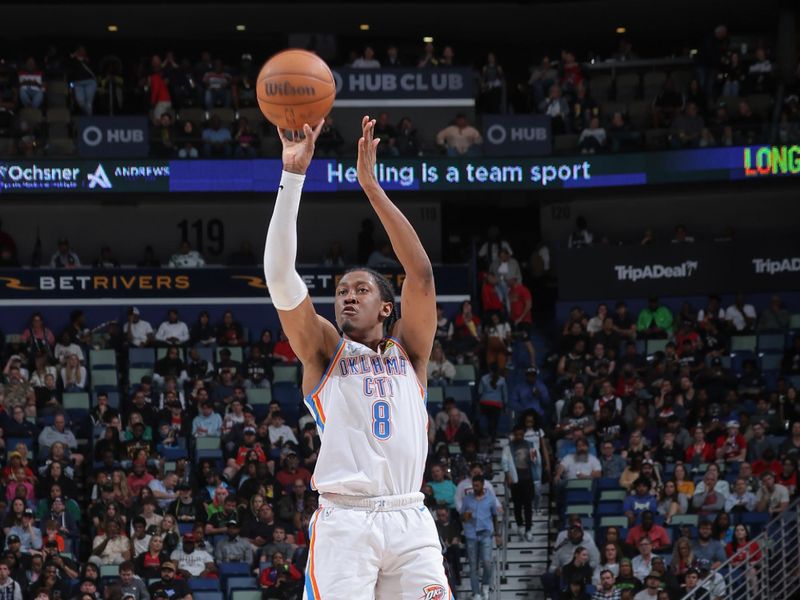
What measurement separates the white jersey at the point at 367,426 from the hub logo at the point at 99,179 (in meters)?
18.9

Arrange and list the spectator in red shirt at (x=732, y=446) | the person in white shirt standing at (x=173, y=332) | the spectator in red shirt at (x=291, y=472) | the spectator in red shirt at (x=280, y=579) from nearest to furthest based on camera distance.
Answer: the spectator in red shirt at (x=280, y=579)
the spectator in red shirt at (x=291, y=472)
the spectator in red shirt at (x=732, y=446)
the person in white shirt standing at (x=173, y=332)

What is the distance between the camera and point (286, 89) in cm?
673

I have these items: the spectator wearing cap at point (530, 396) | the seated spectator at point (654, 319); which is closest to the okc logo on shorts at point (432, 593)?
the spectator wearing cap at point (530, 396)

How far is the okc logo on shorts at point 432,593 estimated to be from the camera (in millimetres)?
6277

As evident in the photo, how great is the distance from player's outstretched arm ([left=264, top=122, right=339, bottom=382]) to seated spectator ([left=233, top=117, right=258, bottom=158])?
18217 mm

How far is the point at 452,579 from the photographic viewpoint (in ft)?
55.2

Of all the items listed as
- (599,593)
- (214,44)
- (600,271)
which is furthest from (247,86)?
(599,593)

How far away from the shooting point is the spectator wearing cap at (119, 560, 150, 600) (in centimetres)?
1588

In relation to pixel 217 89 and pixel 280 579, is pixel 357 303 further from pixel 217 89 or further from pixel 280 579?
pixel 217 89

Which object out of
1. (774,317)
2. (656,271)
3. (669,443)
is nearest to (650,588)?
(669,443)

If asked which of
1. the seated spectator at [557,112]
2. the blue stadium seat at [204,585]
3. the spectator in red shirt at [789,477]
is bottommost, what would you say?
the blue stadium seat at [204,585]

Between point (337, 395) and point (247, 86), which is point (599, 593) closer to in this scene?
point (337, 395)

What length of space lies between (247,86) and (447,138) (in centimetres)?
370

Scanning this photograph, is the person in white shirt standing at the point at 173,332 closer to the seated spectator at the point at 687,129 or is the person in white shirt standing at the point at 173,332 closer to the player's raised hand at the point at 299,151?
the seated spectator at the point at 687,129
